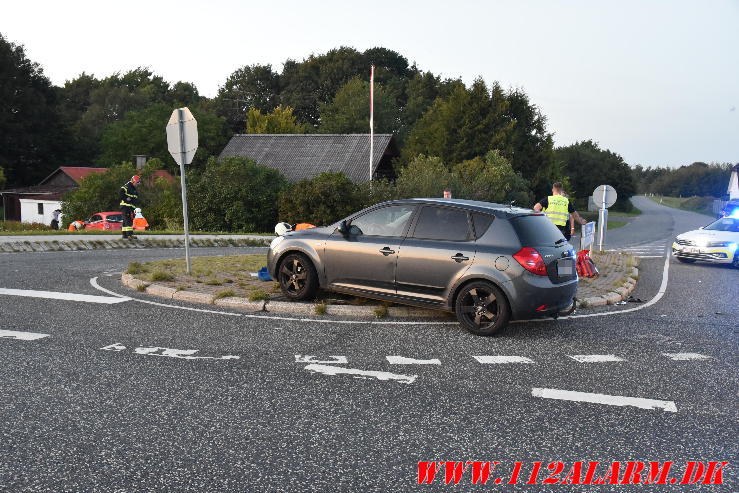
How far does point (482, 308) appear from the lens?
7734 mm

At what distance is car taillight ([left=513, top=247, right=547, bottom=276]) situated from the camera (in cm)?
757

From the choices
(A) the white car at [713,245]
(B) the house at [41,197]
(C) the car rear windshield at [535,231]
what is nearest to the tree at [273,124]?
(B) the house at [41,197]

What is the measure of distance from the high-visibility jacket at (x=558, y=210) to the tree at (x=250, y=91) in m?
76.4

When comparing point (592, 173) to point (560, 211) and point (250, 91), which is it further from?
point (560, 211)

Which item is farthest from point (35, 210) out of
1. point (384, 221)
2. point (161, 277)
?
point (384, 221)

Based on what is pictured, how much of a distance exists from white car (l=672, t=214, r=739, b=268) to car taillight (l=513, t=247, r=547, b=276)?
38.3 feet

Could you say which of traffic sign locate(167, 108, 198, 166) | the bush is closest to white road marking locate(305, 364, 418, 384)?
traffic sign locate(167, 108, 198, 166)

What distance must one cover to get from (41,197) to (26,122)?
1056 cm

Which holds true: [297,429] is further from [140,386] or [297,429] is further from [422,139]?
[422,139]

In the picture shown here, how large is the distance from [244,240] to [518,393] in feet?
56.3

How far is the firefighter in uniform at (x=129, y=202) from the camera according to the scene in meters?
18.8

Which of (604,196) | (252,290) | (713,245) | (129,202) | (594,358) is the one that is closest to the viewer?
(594,358)

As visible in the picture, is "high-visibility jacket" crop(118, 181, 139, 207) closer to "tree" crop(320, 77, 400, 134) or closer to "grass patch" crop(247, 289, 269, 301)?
"grass patch" crop(247, 289, 269, 301)

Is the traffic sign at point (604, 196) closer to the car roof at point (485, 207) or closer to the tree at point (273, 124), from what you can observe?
the car roof at point (485, 207)
